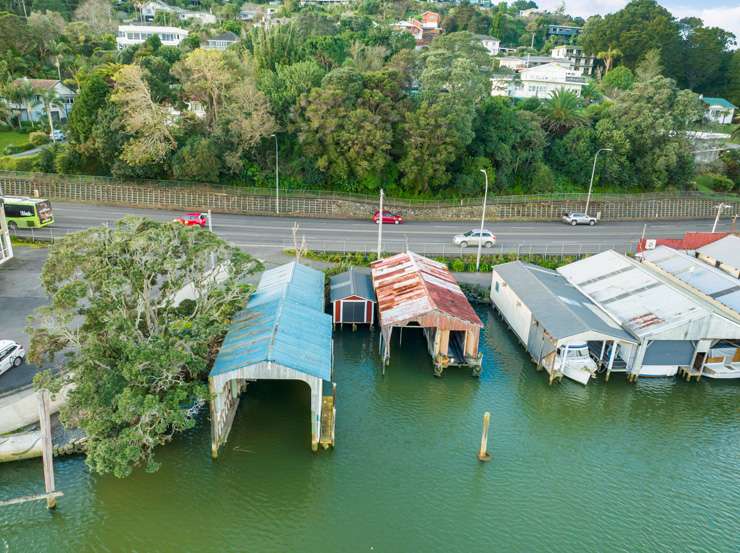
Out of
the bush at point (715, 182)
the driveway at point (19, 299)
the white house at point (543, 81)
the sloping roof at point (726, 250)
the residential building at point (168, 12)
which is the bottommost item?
the driveway at point (19, 299)

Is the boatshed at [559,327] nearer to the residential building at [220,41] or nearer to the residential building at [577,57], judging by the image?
the residential building at [220,41]

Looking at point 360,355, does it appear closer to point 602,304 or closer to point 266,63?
point 602,304

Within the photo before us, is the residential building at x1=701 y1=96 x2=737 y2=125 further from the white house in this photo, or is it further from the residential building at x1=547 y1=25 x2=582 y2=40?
the residential building at x1=547 y1=25 x2=582 y2=40

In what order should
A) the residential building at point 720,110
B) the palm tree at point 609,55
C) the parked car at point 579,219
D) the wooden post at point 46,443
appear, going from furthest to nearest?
1. the palm tree at point 609,55
2. the residential building at point 720,110
3. the parked car at point 579,219
4. the wooden post at point 46,443

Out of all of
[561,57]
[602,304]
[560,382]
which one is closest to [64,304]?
[560,382]

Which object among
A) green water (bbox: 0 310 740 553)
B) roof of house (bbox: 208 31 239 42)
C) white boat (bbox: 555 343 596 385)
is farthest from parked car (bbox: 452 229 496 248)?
roof of house (bbox: 208 31 239 42)

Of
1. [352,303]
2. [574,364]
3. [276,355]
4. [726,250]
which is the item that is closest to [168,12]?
[352,303]

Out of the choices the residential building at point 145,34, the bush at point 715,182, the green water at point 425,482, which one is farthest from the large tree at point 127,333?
the residential building at point 145,34
